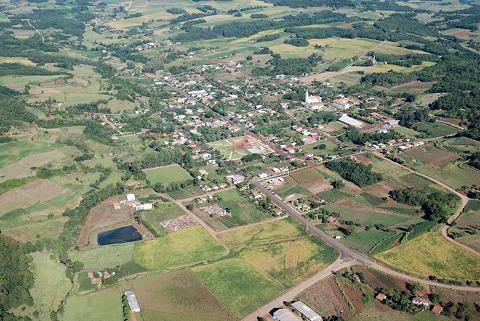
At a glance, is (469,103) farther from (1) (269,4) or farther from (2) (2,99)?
(1) (269,4)

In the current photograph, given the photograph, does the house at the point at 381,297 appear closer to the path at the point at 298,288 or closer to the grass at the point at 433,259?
the grass at the point at 433,259

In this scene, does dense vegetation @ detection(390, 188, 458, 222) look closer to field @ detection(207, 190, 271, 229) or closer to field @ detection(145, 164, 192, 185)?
field @ detection(207, 190, 271, 229)

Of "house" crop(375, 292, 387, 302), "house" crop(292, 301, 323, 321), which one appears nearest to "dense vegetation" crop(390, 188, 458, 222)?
"house" crop(375, 292, 387, 302)

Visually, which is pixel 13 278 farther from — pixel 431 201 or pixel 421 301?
pixel 431 201

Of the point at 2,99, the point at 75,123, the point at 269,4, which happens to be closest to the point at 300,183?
the point at 75,123

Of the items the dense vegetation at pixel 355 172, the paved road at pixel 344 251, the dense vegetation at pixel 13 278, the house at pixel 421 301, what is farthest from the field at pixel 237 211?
the house at pixel 421 301

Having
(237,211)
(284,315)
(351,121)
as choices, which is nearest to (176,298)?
(284,315)

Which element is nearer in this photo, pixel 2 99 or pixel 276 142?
pixel 276 142
